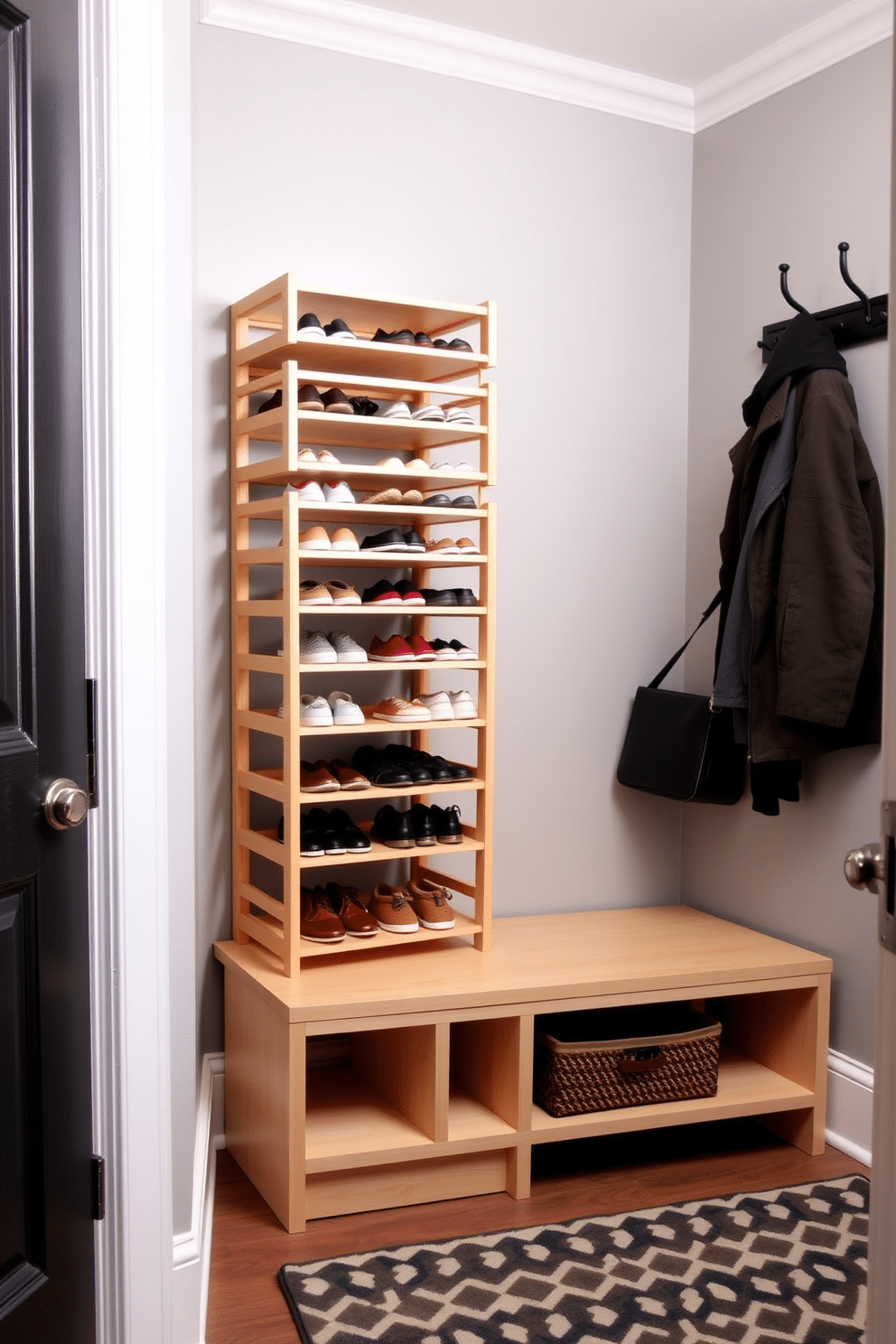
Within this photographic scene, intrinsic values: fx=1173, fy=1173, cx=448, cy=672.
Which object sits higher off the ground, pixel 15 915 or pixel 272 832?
pixel 15 915

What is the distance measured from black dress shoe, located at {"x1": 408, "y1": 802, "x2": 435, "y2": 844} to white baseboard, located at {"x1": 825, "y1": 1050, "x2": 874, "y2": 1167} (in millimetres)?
1103

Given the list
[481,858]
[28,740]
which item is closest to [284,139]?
[481,858]

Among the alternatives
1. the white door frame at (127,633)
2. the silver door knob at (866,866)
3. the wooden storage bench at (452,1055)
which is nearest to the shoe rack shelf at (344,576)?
the wooden storage bench at (452,1055)

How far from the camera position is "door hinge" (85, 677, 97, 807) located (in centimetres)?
150

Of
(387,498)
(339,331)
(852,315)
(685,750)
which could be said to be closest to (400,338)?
(339,331)

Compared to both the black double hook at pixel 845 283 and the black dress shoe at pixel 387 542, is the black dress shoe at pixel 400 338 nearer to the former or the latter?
the black dress shoe at pixel 387 542

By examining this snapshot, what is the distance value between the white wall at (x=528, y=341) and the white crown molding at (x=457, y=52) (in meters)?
0.03

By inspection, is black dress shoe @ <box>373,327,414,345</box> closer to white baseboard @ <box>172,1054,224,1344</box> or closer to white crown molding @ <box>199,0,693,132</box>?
white crown molding @ <box>199,0,693,132</box>

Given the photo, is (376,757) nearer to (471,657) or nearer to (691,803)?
(471,657)

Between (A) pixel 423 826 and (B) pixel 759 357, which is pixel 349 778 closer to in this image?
A: (A) pixel 423 826

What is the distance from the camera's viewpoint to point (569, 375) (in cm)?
322

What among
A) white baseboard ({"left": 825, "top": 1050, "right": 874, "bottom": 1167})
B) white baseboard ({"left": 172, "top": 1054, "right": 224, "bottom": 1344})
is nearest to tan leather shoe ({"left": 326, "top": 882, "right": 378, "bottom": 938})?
white baseboard ({"left": 172, "top": 1054, "right": 224, "bottom": 1344})

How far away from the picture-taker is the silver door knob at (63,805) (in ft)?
4.55

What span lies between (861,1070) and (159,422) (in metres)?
2.15
